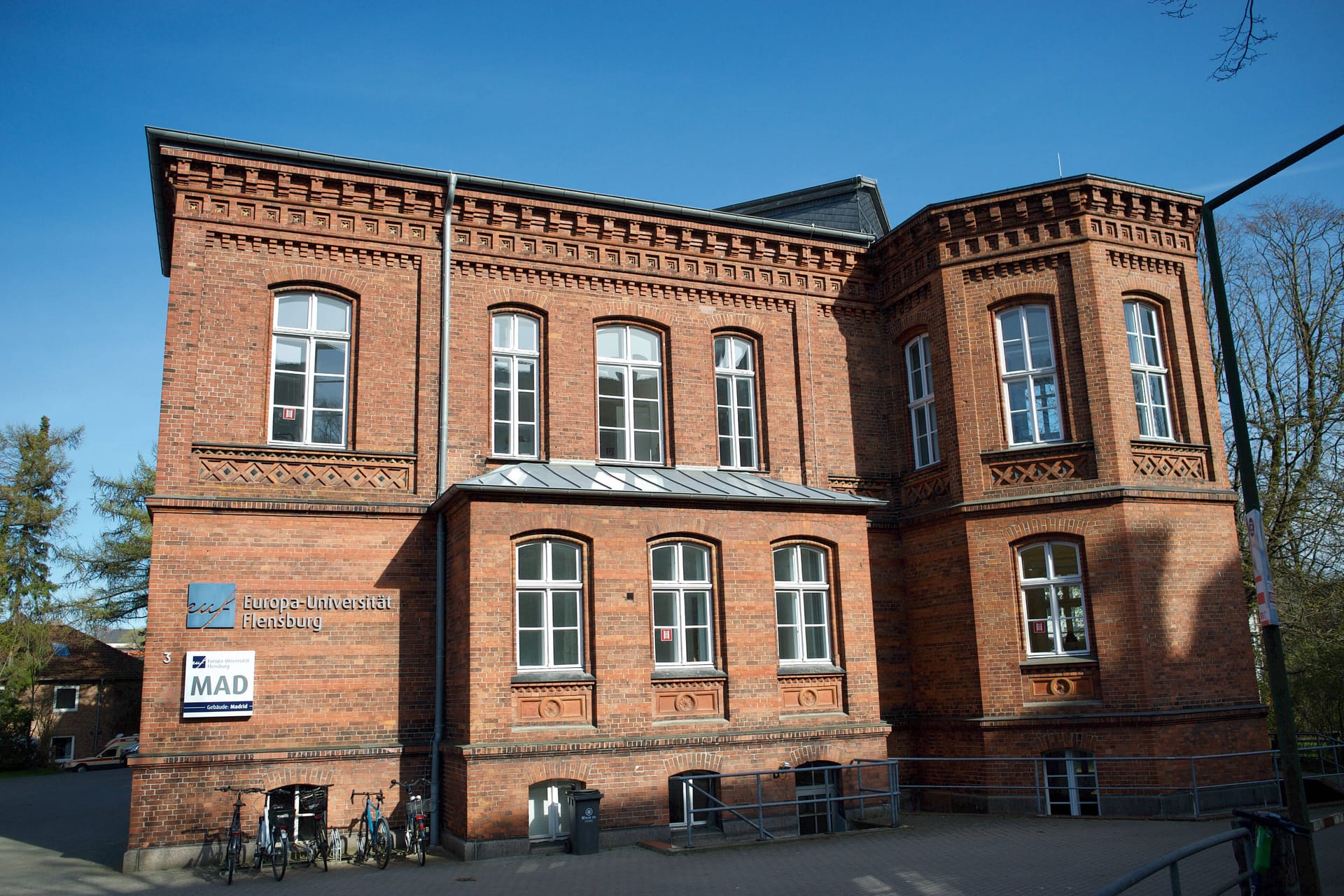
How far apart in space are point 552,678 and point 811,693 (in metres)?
3.99

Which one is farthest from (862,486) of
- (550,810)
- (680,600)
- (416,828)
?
(416,828)

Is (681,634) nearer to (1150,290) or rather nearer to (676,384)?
(676,384)

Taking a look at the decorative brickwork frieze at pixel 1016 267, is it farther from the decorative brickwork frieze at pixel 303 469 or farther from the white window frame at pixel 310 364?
the white window frame at pixel 310 364

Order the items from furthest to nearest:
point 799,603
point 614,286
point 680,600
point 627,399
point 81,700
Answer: point 81,700 → point 614,286 → point 627,399 → point 799,603 → point 680,600

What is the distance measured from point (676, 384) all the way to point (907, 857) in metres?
8.37

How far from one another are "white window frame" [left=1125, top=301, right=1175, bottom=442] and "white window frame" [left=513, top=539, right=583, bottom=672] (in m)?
9.45

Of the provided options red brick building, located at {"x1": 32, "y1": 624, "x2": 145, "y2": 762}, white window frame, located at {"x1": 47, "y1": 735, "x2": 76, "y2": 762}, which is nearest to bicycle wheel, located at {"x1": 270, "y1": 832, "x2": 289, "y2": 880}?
red brick building, located at {"x1": 32, "y1": 624, "x2": 145, "y2": 762}

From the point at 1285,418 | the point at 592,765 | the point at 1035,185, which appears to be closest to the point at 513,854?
the point at 592,765

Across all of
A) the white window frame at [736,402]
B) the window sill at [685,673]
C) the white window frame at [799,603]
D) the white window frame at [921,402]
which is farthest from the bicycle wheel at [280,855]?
the white window frame at [921,402]

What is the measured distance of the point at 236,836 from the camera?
471 inches

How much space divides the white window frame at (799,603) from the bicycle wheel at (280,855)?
7.12 m

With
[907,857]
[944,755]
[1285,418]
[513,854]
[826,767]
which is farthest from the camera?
[1285,418]

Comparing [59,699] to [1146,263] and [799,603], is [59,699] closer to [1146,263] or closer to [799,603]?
[799,603]

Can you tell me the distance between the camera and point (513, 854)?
12.5 m
